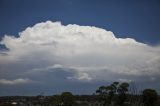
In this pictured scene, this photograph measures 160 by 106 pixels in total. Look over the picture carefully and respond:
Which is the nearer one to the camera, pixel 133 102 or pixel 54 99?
pixel 54 99

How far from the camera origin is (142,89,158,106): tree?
9165 centimetres

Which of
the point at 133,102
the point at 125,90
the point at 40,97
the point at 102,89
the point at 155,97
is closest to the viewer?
the point at 155,97

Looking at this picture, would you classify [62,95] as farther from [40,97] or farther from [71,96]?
[40,97]

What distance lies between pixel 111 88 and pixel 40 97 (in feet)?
274

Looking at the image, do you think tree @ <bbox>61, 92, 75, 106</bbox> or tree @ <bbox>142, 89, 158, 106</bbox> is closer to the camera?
tree @ <bbox>142, 89, 158, 106</bbox>

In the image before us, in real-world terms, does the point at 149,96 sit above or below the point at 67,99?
above

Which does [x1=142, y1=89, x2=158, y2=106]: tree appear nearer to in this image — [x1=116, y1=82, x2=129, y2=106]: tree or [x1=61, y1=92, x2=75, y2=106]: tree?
[x1=116, y1=82, x2=129, y2=106]: tree

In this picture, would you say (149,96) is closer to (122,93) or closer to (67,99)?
(122,93)

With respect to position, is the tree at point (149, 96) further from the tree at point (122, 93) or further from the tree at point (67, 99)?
the tree at point (67, 99)

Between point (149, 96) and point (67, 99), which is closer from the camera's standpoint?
point (149, 96)

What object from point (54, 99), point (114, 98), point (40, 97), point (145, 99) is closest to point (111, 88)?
point (114, 98)

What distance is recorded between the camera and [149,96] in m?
91.9

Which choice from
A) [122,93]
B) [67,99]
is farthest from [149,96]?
[67,99]

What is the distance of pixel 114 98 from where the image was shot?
10169 cm
